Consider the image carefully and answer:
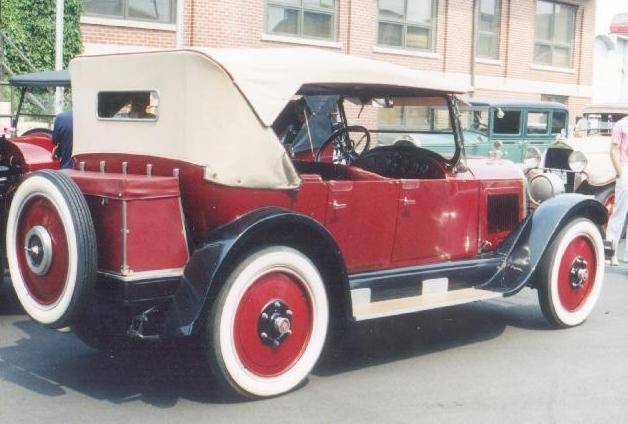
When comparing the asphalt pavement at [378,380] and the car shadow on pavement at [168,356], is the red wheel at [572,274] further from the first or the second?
the car shadow on pavement at [168,356]

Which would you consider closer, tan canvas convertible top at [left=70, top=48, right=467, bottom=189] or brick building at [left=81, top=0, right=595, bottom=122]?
tan canvas convertible top at [left=70, top=48, right=467, bottom=189]

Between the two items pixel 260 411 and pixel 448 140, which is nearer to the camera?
pixel 260 411

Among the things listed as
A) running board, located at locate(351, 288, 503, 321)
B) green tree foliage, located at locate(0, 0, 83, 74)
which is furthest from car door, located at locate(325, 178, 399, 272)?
green tree foliage, located at locate(0, 0, 83, 74)

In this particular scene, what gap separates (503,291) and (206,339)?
2.25m

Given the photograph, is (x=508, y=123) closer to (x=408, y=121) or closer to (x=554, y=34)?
(x=408, y=121)

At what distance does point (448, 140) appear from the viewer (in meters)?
5.82

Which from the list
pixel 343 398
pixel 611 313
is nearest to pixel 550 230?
pixel 611 313

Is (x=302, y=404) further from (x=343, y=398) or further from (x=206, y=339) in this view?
(x=206, y=339)

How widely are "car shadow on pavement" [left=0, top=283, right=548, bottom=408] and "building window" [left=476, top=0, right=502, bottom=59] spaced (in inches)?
660

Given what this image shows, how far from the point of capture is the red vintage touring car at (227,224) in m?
4.07

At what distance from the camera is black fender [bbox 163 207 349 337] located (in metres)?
4.02

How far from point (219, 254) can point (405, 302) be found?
56.8 inches

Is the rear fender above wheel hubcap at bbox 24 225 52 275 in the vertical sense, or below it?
above

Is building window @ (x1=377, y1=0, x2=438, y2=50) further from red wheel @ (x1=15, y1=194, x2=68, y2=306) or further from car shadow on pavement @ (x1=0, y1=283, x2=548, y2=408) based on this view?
red wheel @ (x1=15, y1=194, x2=68, y2=306)
